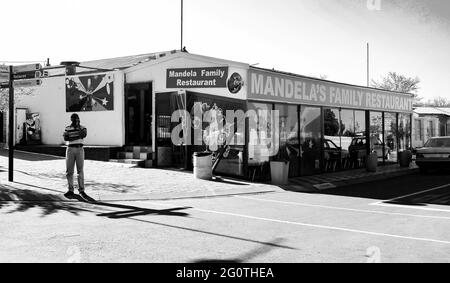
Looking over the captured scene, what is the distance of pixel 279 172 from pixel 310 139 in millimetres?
4072

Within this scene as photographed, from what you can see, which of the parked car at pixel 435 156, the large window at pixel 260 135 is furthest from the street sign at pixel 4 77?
the parked car at pixel 435 156

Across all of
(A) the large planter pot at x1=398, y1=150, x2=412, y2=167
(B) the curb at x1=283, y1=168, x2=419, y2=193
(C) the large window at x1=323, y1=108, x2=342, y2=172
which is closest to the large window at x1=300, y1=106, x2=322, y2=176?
(C) the large window at x1=323, y1=108, x2=342, y2=172

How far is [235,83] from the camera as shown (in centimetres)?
1528

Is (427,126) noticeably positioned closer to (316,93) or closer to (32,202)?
(316,93)

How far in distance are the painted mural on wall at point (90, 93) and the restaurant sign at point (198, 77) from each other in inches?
128

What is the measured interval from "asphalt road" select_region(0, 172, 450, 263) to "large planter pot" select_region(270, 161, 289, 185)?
317 centimetres

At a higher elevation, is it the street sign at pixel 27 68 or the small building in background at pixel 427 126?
the street sign at pixel 27 68

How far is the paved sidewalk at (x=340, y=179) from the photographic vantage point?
15.1 meters

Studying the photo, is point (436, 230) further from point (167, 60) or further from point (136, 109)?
point (136, 109)

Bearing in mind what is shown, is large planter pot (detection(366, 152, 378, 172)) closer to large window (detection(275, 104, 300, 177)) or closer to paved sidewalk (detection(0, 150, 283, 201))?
large window (detection(275, 104, 300, 177))

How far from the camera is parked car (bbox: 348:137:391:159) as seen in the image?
21.9 m

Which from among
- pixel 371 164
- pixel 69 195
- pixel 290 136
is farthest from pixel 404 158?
pixel 69 195

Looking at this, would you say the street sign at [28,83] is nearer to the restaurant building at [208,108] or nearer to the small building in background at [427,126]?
the restaurant building at [208,108]

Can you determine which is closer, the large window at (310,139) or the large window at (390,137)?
the large window at (310,139)
